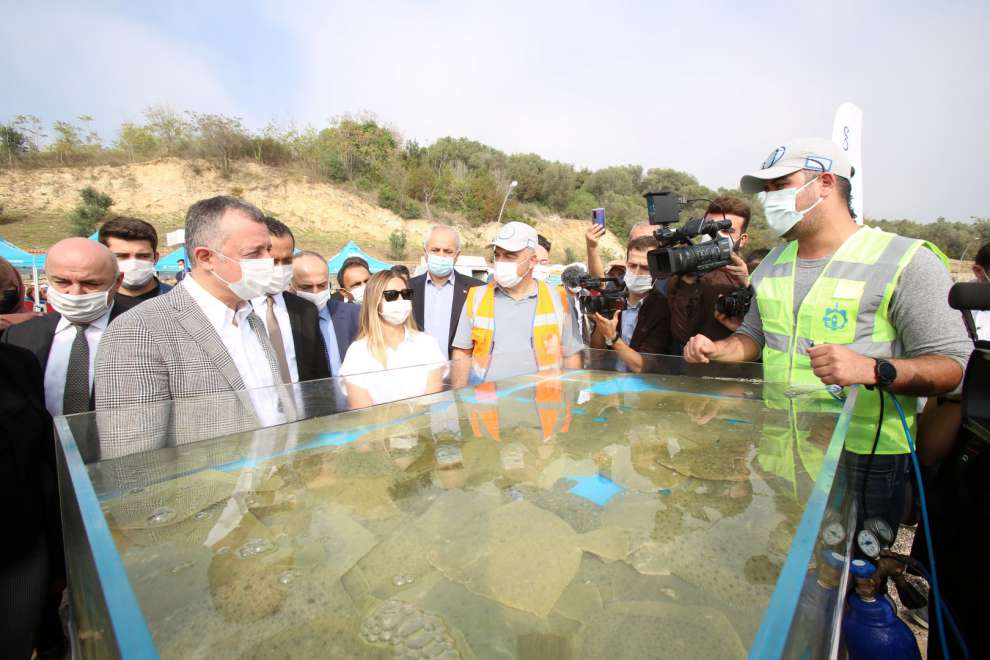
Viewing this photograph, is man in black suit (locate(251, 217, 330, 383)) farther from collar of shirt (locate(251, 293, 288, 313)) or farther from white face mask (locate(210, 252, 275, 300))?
white face mask (locate(210, 252, 275, 300))

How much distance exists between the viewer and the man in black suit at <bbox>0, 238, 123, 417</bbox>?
6.98 ft

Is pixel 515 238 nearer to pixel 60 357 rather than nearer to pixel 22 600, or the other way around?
pixel 60 357

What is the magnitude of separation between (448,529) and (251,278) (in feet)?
4.85

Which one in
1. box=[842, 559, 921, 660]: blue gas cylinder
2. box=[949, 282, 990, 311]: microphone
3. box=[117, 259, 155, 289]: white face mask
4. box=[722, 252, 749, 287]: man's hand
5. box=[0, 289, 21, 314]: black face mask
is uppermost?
box=[117, 259, 155, 289]: white face mask

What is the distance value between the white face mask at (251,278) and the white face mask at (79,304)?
0.81 meters

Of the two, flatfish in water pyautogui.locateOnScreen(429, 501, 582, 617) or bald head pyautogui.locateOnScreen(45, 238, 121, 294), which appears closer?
flatfish in water pyautogui.locateOnScreen(429, 501, 582, 617)

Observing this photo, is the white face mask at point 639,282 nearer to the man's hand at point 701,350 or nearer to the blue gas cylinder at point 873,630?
the man's hand at point 701,350

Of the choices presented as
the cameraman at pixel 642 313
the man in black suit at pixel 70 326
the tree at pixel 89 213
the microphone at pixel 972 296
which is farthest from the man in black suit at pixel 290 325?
the tree at pixel 89 213

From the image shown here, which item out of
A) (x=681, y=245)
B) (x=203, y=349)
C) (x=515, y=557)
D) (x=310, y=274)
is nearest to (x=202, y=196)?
(x=310, y=274)

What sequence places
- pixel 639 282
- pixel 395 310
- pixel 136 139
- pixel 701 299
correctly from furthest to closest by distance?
1. pixel 136 139
2. pixel 639 282
3. pixel 701 299
4. pixel 395 310

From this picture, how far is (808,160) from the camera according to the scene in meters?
1.82

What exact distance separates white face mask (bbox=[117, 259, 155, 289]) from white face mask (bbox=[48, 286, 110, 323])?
0.72 metres

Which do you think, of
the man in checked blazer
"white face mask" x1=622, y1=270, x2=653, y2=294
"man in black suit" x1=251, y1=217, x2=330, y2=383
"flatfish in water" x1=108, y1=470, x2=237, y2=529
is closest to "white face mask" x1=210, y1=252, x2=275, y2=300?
the man in checked blazer

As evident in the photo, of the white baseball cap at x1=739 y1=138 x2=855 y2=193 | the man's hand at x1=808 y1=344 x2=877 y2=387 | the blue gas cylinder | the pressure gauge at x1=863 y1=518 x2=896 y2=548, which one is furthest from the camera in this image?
the white baseball cap at x1=739 y1=138 x2=855 y2=193
